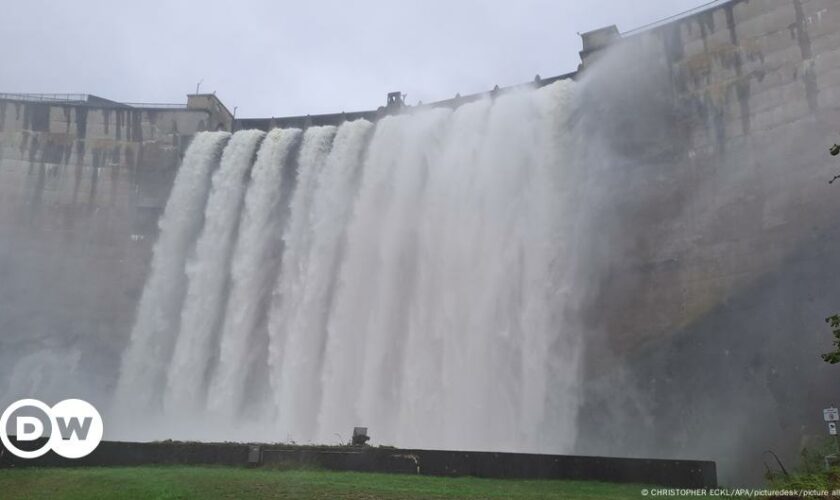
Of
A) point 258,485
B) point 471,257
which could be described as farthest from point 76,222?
point 258,485

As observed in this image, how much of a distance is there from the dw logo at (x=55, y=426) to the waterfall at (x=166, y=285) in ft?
6.86

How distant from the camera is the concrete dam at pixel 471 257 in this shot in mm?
21547

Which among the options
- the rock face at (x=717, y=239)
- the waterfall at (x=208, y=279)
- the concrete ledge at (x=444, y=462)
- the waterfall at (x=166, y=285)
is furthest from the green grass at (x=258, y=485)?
the waterfall at (x=166, y=285)

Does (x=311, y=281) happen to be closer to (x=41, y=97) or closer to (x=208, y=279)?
(x=208, y=279)

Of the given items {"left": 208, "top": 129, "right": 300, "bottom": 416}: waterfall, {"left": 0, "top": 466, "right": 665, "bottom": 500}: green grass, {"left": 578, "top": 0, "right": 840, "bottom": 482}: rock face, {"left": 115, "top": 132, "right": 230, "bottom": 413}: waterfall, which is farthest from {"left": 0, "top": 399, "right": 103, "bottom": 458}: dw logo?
{"left": 578, "top": 0, "right": 840, "bottom": 482}: rock face

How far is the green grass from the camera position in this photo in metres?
13.2

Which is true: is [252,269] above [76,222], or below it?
below

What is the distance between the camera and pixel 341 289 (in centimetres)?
2783

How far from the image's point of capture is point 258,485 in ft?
46.0

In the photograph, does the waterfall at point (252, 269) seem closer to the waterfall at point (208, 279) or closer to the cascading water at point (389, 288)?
the cascading water at point (389, 288)

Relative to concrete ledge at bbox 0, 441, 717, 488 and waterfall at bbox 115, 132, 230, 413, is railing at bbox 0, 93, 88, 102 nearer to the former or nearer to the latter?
waterfall at bbox 115, 132, 230, 413

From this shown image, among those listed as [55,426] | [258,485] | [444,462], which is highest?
[55,426]

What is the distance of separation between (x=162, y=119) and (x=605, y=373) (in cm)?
2342

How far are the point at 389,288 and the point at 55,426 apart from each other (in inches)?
469
